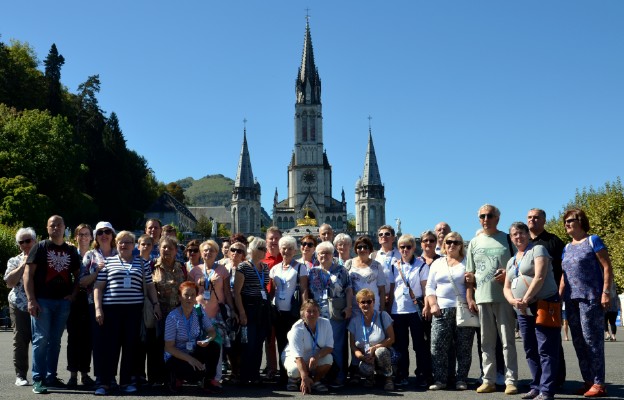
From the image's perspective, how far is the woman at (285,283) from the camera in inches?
415

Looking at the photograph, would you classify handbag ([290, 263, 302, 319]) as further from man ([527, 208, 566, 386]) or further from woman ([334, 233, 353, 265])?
man ([527, 208, 566, 386])

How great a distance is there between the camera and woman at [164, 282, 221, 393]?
375 inches

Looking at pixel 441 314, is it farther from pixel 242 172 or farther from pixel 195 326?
pixel 242 172

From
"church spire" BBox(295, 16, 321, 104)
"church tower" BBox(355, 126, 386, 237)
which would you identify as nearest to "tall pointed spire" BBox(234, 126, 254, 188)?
"church spire" BBox(295, 16, 321, 104)

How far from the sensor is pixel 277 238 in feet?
38.6

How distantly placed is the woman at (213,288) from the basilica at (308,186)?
109m

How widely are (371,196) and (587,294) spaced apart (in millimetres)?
112330

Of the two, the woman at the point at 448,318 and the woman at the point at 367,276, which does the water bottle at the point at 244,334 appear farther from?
the woman at the point at 448,318

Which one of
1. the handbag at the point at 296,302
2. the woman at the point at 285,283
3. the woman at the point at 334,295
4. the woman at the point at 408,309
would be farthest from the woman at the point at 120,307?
the woman at the point at 408,309

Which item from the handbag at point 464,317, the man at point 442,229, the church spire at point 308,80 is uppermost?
the church spire at point 308,80

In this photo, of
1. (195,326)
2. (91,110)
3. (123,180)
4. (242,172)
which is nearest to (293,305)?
(195,326)

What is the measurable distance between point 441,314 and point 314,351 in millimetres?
1615

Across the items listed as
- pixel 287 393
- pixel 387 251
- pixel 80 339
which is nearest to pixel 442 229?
pixel 387 251

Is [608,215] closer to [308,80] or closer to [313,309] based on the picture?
[313,309]
